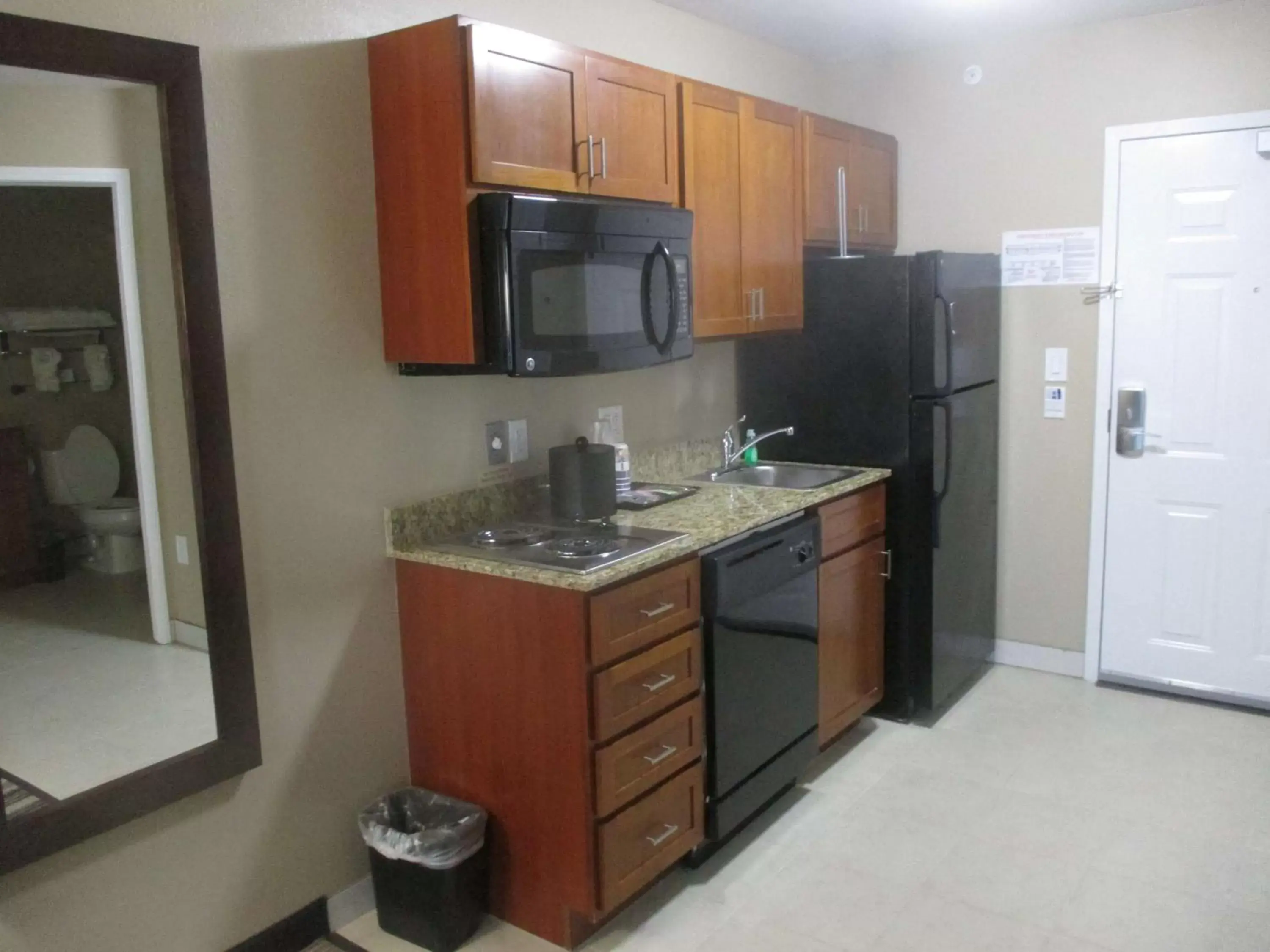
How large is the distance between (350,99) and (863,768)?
7.97 feet

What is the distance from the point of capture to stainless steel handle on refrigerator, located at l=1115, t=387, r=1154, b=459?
11.9 feet

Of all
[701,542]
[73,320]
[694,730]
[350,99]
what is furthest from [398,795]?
[350,99]

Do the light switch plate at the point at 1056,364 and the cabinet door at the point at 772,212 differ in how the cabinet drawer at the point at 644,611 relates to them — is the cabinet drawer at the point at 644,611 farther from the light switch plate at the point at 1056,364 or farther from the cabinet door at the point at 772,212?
the light switch plate at the point at 1056,364

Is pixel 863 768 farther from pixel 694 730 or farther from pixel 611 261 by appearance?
pixel 611 261

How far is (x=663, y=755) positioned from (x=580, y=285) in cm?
113

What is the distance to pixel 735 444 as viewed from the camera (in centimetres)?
370

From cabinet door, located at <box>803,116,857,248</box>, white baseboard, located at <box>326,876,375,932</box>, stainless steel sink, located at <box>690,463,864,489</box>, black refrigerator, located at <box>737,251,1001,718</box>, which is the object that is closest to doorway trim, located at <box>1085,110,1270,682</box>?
black refrigerator, located at <box>737,251,1001,718</box>

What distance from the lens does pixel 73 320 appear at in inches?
73.5

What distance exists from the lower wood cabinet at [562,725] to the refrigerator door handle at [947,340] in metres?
1.34

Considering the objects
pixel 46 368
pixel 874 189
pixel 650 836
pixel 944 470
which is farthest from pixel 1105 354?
pixel 46 368

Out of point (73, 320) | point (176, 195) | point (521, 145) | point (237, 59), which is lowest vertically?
Answer: point (73, 320)

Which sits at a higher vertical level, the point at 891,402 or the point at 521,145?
the point at 521,145

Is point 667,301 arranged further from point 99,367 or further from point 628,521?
point 99,367

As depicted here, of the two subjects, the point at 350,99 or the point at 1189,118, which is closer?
the point at 350,99
